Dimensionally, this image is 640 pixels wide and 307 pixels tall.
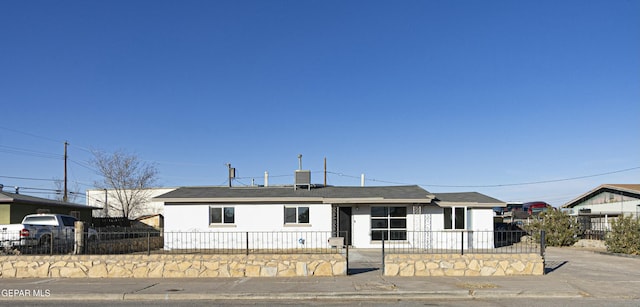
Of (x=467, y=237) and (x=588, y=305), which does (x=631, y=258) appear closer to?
(x=467, y=237)

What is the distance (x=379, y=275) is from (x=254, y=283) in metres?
3.49

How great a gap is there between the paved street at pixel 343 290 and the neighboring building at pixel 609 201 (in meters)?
23.9

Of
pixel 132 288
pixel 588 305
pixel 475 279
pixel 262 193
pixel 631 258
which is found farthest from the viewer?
pixel 262 193

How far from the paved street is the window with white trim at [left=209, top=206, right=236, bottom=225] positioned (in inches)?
456

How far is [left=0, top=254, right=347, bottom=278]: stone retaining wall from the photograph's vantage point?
1366 centimetres

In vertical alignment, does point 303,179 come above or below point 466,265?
above

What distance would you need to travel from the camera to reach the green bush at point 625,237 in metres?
20.3

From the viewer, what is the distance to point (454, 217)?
2488cm

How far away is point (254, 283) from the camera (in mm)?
12602

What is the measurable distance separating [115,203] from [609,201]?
48.3m

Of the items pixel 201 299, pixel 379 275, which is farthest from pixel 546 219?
pixel 201 299

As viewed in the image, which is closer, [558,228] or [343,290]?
[343,290]

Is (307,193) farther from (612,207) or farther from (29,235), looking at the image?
(612,207)

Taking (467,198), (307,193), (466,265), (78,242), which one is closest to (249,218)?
(307,193)
